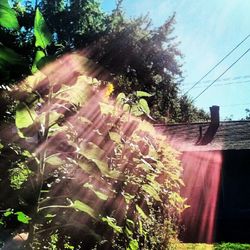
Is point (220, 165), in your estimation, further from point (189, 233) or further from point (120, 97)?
point (120, 97)

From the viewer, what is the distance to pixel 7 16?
3.17ft

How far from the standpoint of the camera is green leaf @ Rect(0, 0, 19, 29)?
953 mm

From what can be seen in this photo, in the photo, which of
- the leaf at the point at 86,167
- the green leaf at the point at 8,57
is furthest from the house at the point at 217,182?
the green leaf at the point at 8,57

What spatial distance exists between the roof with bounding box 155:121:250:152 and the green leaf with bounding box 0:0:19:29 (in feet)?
61.2

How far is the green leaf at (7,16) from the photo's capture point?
0.95 meters

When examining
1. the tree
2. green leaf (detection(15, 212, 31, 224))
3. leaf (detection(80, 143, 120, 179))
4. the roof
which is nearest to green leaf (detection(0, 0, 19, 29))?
leaf (detection(80, 143, 120, 179))

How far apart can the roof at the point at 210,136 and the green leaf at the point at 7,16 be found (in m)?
18.6

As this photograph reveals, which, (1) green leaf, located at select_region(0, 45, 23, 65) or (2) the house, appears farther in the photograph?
(2) the house

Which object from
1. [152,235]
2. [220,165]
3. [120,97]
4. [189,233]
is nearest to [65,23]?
[220,165]

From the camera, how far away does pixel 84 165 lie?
4.81 ft

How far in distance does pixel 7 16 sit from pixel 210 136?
21.9 m

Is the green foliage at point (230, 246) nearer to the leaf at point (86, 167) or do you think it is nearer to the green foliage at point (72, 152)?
the green foliage at point (72, 152)

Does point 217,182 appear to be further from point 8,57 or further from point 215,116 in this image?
point 8,57

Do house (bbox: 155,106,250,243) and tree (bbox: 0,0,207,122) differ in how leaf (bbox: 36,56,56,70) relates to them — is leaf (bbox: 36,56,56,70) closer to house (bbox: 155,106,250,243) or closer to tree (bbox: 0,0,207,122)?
house (bbox: 155,106,250,243)
